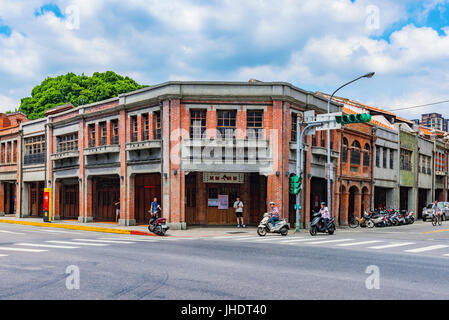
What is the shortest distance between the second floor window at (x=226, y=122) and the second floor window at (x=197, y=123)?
88cm

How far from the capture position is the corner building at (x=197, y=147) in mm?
23859

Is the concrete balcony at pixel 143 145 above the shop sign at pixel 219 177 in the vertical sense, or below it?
above

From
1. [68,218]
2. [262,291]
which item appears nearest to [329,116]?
[262,291]

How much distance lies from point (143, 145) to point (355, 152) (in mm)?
17186

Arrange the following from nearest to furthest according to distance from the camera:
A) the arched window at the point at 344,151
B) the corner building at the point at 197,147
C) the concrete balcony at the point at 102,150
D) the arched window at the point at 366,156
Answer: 1. the corner building at the point at 197,147
2. the concrete balcony at the point at 102,150
3. the arched window at the point at 344,151
4. the arched window at the point at 366,156

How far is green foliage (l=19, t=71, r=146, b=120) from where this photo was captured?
5100cm

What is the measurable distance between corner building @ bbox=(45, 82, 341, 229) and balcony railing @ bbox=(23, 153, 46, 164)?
23.1ft

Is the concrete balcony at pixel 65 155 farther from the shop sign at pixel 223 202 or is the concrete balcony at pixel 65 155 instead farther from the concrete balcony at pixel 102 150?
the shop sign at pixel 223 202

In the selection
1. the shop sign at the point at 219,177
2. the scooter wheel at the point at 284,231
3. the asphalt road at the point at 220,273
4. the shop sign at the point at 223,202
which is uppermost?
the shop sign at the point at 219,177

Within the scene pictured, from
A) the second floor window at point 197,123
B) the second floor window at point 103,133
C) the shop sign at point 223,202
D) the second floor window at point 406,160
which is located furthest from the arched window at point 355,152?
the second floor window at point 103,133

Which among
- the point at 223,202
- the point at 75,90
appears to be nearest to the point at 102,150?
the point at 223,202

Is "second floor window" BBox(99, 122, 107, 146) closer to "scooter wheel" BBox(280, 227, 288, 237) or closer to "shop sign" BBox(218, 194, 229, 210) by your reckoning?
"shop sign" BBox(218, 194, 229, 210)

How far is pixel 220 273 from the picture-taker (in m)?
9.32

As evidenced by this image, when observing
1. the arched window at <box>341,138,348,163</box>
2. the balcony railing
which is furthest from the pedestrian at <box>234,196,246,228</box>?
the balcony railing
